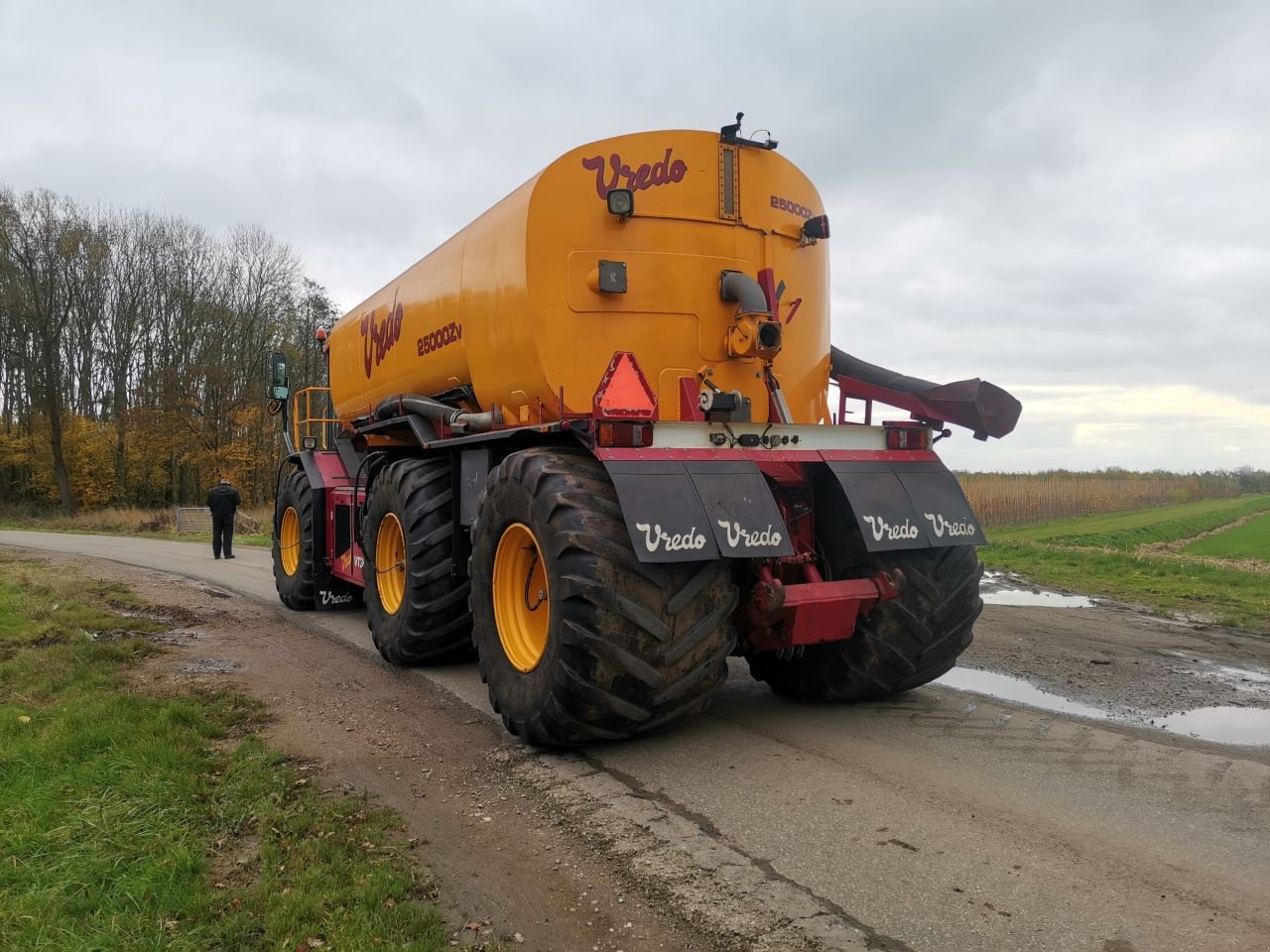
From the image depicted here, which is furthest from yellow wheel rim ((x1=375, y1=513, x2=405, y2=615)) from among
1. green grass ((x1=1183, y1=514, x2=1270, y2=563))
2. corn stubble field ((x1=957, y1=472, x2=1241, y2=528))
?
corn stubble field ((x1=957, y1=472, x2=1241, y2=528))

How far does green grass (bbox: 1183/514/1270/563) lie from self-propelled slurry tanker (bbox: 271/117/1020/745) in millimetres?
15021

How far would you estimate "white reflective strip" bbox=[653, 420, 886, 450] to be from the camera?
15.4ft

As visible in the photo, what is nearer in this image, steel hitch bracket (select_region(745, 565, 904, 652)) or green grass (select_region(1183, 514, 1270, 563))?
steel hitch bracket (select_region(745, 565, 904, 652))

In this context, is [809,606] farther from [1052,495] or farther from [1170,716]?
[1052,495]

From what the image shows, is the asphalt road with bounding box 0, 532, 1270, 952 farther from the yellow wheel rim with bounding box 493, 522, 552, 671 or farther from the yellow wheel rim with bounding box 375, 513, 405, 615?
the yellow wheel rim with bounding box 375, 513, 405, 615

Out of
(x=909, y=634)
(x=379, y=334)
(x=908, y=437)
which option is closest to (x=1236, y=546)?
(x=908, y=437)

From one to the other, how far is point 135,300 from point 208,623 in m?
32.8

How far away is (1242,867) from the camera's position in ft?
10.6

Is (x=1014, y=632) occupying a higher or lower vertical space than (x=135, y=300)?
lower

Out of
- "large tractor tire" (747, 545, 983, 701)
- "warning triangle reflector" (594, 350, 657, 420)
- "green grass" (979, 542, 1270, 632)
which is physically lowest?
"green grass" (979, 542, 1270, 632)

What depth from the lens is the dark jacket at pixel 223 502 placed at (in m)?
16.6

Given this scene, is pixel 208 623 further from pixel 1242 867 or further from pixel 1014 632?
pixel 1242 867

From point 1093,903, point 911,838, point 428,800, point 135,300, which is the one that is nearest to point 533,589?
point 428,800

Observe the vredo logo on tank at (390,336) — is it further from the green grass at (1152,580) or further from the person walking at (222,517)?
the person walking at (222,517)
